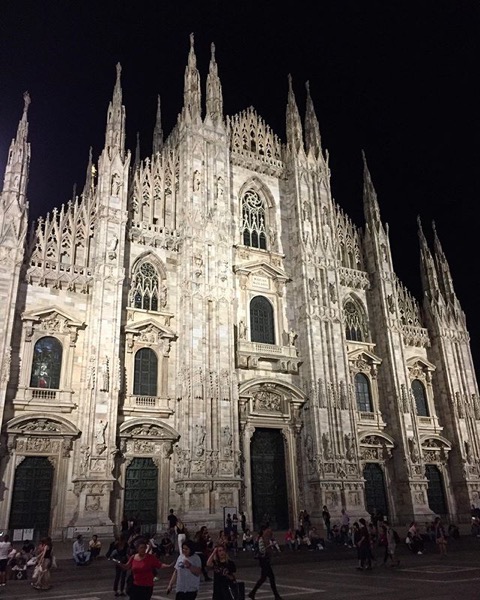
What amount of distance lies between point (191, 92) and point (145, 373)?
1695 centimetres

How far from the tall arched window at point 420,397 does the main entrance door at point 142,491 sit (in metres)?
17.3

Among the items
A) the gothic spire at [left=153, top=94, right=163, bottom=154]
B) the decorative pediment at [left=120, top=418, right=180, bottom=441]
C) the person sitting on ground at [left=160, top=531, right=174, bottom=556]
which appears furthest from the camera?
the gothic spire at [left=153, top=94, right=163, bottom=154]

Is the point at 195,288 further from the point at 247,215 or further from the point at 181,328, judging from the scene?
the point at 247,215

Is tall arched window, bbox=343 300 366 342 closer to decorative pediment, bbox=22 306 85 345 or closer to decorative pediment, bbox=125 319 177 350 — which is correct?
decorative pediment, bbox=125 319 177 350

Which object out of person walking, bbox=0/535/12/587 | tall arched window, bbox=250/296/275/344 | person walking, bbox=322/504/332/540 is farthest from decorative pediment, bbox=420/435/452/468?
person walking, bbox=0/535/12/587

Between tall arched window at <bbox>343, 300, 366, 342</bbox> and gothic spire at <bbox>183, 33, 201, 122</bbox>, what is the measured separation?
48.1ft

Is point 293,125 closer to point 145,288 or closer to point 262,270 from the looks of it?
point 262,270

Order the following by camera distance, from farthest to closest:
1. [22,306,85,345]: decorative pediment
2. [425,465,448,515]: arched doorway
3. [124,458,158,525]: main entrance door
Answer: [425,465,448,515]: arched doorway < [22,306,85,345]: decorative pediment < [124,458,158,525]: main entrance door

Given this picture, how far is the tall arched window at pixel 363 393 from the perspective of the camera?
3090 centimetres

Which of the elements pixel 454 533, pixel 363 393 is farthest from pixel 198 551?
pixel 363 393

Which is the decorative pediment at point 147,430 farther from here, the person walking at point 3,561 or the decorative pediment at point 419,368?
the decorative pediment at point 419,368

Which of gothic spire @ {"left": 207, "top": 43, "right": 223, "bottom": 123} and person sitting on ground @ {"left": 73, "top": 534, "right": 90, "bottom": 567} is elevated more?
gothic spire @ {"left": 207, "top": 43, "right": 223, "bottom": 123}

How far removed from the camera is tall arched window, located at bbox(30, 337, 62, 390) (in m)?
22.7

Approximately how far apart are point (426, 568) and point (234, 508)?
31.2 ft
